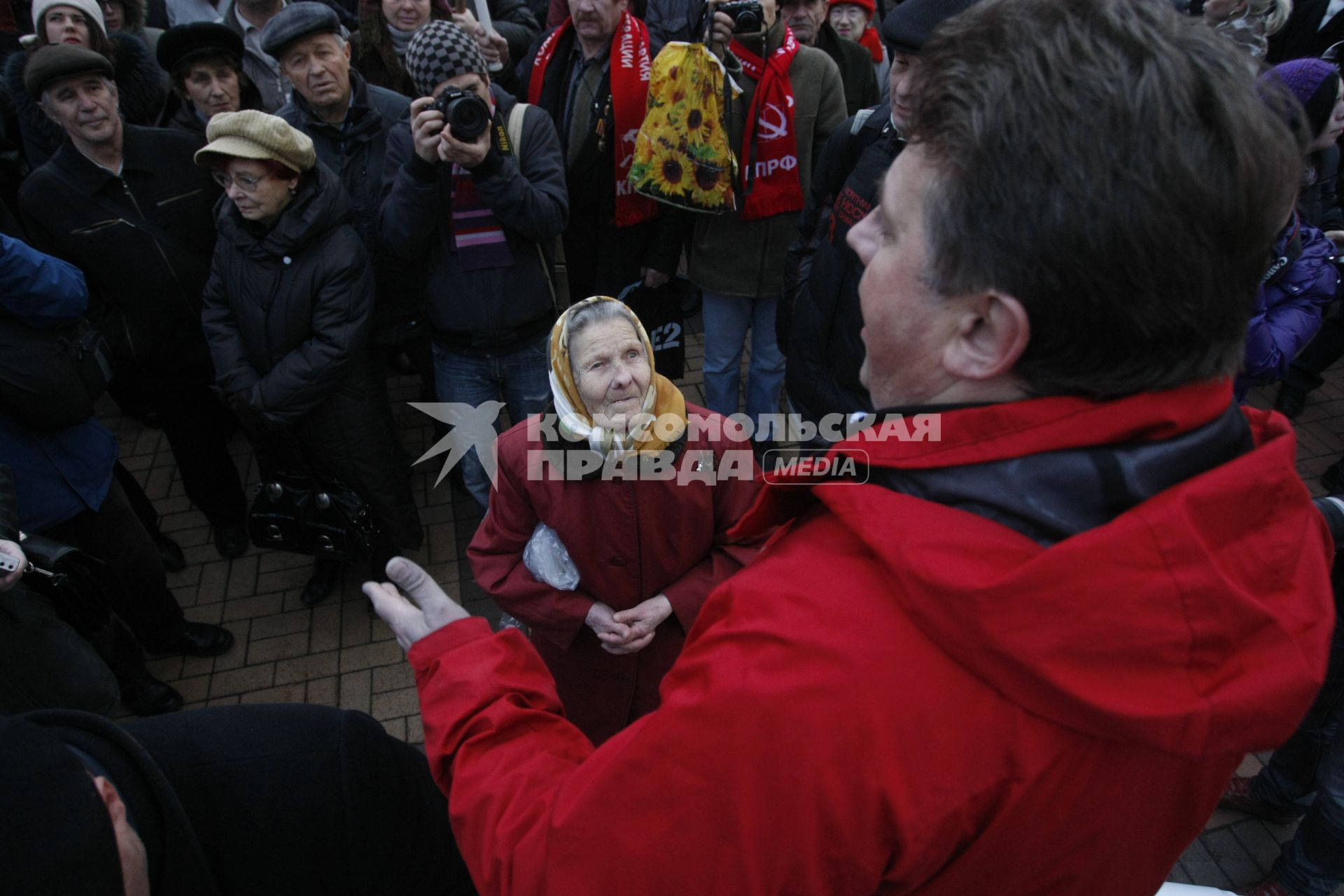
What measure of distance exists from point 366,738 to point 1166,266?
1310 millimetres

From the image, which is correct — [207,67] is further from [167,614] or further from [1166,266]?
[1166,266]

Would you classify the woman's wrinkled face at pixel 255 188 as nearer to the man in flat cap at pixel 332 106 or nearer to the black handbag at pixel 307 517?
the man in flat cap at pixel 332 106

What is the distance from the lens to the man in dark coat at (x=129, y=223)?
124 inches

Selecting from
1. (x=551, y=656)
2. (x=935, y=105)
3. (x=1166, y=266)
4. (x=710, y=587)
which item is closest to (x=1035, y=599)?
(x=1166, y=266)

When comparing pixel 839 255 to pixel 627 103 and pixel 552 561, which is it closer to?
pixel 552 561

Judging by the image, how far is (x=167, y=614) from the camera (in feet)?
10.5

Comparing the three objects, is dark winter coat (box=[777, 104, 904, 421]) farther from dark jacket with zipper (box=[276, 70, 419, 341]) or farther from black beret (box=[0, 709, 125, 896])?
black beret (box=[0, 709, 125, 896])

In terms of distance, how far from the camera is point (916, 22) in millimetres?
2441

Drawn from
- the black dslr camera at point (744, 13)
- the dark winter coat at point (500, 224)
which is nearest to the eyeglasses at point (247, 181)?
the dark winter coat at point (500, 224)

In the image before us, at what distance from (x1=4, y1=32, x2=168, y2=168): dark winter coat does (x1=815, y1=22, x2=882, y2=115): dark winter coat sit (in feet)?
11.3

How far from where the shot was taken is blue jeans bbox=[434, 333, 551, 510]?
11.2ft

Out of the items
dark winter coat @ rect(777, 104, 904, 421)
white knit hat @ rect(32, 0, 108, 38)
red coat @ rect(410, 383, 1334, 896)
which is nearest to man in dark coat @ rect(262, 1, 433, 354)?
white knit hat @ rect(32, 0, 108, 38)

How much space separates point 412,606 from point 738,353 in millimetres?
3013

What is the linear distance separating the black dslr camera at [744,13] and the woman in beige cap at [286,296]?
1.73 metres
